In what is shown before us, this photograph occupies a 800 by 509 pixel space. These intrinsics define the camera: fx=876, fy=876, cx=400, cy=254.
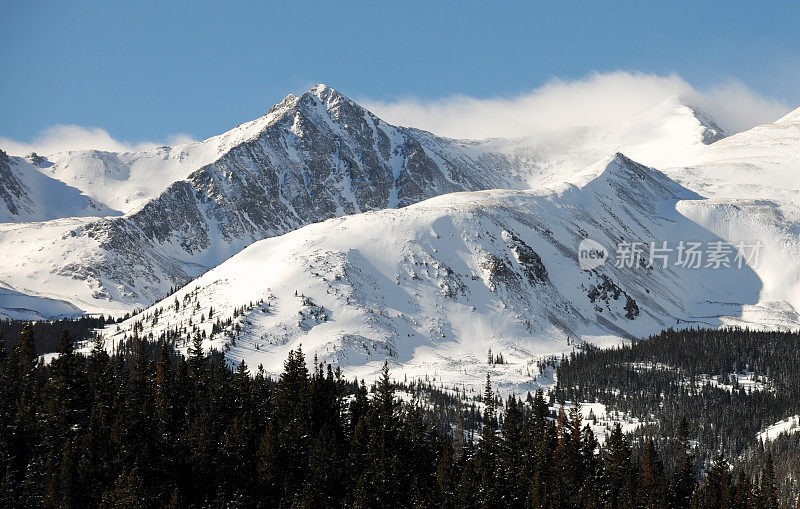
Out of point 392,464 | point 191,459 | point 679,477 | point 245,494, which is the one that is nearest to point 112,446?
point 191,459

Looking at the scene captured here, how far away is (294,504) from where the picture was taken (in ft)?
351

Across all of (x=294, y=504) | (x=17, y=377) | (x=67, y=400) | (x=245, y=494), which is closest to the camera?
(x=294, y=504)

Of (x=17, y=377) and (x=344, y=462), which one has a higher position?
(x=17, y=377)

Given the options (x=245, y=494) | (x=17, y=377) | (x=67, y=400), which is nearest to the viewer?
(x=245, y=494)

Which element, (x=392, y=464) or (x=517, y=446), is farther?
(x=517, y=446)

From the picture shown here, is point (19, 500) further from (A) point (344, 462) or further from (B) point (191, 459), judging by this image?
(A) point (344, 462)

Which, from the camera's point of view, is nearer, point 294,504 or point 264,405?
point 294,504

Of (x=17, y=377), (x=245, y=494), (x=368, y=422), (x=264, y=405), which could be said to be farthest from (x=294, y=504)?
(x=17, y=377)

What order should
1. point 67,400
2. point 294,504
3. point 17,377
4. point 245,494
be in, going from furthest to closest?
point 17,377, point 67,400, point 245,494, point 294,504

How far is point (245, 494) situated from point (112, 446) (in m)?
19.5

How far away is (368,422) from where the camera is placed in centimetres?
13350

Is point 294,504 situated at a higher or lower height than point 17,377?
lower

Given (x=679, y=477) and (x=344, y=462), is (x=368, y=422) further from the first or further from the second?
(x=679, y=477)

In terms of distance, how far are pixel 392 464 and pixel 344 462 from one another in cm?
784
